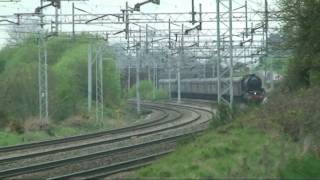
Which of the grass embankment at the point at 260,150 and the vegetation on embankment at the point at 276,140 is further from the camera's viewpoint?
the vegetation on embankment at the point at 276,140

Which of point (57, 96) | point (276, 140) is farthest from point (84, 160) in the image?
point (57, 96)

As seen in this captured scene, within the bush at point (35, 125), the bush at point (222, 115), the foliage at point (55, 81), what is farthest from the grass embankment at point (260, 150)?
the foliage at point (55, 81)

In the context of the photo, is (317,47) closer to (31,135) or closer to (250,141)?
(250,141)

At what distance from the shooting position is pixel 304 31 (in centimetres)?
2477

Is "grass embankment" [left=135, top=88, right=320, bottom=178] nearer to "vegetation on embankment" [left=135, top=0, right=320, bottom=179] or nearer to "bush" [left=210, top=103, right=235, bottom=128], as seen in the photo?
"vegetation on embankment" [left=135, top=0, right=320, bottom=179]

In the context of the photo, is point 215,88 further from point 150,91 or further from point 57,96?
point 150,91

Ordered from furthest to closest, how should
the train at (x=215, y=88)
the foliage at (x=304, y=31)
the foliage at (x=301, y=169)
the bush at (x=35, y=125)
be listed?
the train at (x=215, y=88), the bush at (x=35, y=125), the foliage at (x=304, y=31), the foliage at (x=301, y=169)

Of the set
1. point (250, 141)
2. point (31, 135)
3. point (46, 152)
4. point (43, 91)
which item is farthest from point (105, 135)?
point (250, 141)

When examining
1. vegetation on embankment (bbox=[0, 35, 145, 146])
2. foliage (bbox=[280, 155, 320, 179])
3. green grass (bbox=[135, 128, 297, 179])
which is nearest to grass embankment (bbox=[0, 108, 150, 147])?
vegetation on embankment (bbox=[0, 35, 145, 146])

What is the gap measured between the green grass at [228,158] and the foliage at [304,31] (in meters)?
7.67

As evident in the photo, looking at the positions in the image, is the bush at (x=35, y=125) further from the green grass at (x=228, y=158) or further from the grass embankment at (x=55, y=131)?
the green grass at (x=228, y=158)

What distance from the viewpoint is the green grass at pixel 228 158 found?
1197cm

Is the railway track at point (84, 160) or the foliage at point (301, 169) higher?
the foliage at point (301, 169)

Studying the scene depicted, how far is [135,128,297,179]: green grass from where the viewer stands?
11969 millimetres
